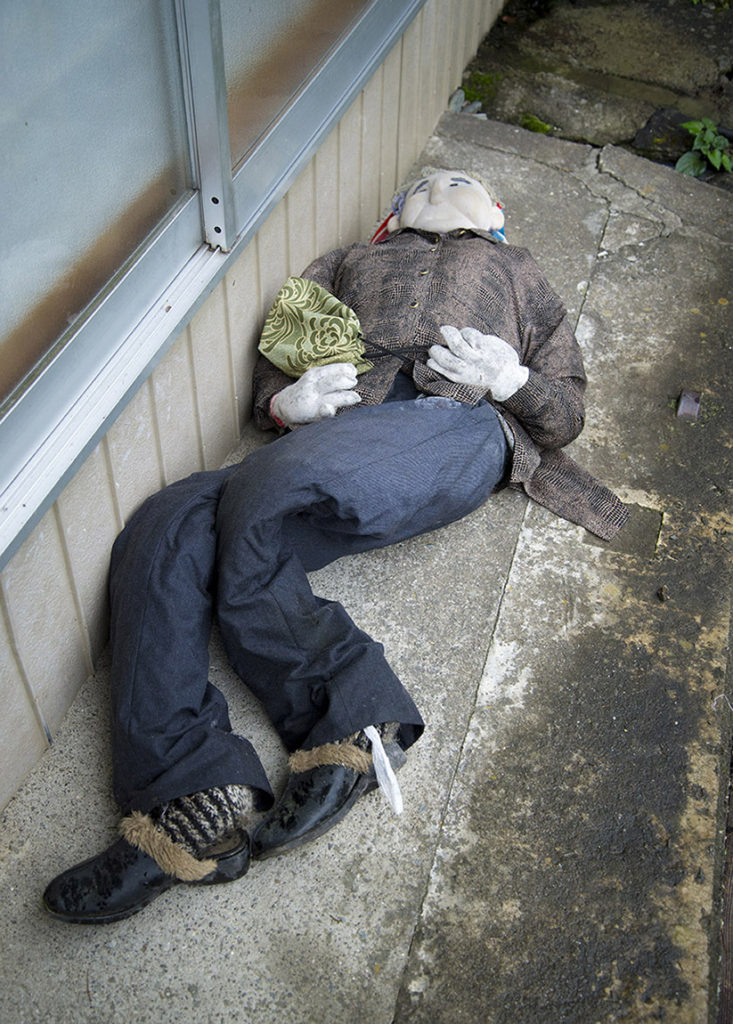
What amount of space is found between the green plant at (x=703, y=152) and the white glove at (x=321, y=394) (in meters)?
1.91

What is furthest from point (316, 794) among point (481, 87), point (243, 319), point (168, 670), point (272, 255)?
point (481, 87)

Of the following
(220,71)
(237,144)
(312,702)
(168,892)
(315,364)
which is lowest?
(168,892)

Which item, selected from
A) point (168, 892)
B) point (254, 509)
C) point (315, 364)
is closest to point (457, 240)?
point (315, 364)

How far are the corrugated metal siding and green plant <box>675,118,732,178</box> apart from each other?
102 centimetres

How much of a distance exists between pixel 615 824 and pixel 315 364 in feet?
3.77

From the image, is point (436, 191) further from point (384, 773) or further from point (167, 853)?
point (167, 853)

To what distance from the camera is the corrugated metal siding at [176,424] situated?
66.7 inches

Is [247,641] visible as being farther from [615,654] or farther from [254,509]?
[615,654]

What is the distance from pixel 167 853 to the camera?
62.8 inches

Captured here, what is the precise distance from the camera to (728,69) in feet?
12.0

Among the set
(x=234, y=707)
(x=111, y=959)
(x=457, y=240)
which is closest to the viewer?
(x=111, y=959)

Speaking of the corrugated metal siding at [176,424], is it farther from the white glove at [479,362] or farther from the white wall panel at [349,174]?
the white glove at [479,362]

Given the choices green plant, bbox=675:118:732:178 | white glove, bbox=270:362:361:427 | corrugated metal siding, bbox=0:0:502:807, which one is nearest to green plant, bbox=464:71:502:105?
corrugated metal siding, bbox=0:0:502:807

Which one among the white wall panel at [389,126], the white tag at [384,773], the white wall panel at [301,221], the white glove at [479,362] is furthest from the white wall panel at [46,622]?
the white wall panel at [389,126]
